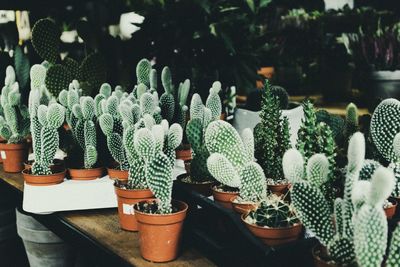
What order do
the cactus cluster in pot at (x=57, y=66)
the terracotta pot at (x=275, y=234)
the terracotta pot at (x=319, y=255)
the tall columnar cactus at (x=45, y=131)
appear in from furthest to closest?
the cactus cluster in pot at (x=57, y=66) → the tall columnar cactus at (x=45, y=131) → the terracotta pot at (x=275, y=234) → the terracotta pot at (x=319, y=255)

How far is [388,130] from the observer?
4.51ft

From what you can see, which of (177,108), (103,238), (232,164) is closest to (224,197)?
(232,164)

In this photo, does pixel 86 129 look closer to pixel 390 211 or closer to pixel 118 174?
pixel 118 174

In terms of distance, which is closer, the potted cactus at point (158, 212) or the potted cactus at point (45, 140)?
the potted cactus at point (158, 212)

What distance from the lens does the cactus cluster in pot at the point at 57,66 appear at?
7.13 feet

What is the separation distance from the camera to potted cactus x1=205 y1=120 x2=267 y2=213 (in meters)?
1.36

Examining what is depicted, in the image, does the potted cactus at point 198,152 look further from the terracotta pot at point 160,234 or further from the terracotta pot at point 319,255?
the terracotta pot at point 319,255

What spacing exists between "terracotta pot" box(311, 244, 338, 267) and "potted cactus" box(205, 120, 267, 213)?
0.22 meters

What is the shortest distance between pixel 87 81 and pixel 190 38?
0.70 metres

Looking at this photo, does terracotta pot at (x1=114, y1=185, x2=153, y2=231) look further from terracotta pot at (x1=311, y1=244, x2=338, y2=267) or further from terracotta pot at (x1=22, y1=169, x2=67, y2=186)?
terracotta pot at (x1=311, y1=244, x2=338, y2=267)

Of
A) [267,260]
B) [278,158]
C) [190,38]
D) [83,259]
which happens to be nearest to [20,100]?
[83,259]

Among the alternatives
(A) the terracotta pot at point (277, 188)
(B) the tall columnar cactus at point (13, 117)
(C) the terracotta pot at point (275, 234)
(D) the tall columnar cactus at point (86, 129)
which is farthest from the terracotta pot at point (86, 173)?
(C) the terracotta pot at point (275, 234)

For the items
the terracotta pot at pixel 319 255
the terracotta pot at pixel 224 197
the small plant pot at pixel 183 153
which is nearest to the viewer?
the terracotta pot at pixel 319 255

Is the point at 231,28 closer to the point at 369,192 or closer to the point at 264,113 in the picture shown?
the point at 264,113
